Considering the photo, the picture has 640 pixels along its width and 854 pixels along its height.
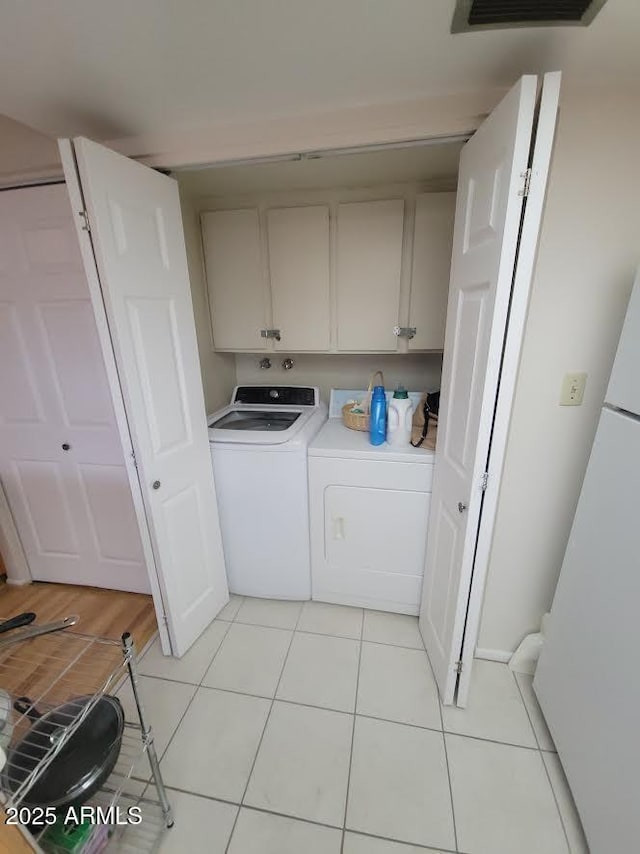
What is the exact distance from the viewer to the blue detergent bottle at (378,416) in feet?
Result: 5.56

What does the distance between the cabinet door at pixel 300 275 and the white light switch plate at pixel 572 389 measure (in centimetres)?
117

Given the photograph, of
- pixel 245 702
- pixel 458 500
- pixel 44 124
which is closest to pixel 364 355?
pixel 458 500

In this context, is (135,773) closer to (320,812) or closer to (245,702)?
(245,702)

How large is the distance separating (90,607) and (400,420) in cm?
202

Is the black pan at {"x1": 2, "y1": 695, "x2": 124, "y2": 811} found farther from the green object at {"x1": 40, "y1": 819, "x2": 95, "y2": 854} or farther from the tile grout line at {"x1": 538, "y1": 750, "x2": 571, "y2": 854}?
the tile grout line at {"x1": 538, "y1": 750, "x2": 571, "y2": 854}

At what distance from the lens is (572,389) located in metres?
1.24

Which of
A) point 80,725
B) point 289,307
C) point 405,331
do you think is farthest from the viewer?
point 289,307

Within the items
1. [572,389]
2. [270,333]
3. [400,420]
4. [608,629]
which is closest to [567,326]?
[572,389]

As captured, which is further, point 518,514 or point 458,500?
point 518,514

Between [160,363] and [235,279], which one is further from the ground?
[235,279]

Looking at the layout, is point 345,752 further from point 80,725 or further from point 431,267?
point 431,267

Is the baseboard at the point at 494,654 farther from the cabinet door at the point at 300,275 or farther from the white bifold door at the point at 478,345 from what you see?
the cabinet door at the point at 300,275

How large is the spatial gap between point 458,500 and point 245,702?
1.23m

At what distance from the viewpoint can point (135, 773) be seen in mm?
1255
